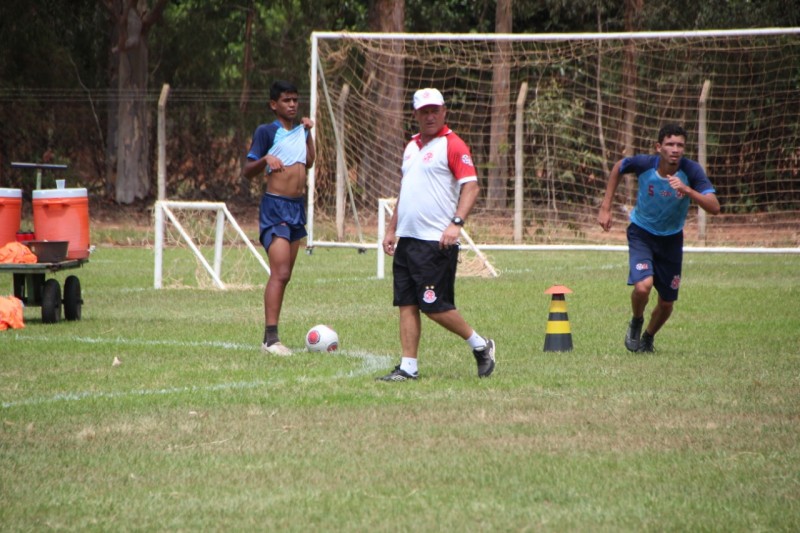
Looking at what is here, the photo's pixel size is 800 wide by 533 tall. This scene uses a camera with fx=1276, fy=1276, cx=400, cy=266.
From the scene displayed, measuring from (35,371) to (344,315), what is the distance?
419cm

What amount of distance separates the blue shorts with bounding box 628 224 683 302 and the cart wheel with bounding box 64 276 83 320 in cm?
535

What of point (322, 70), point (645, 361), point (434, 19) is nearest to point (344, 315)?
point (645, 361)

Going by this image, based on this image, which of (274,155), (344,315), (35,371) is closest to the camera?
(35,371)

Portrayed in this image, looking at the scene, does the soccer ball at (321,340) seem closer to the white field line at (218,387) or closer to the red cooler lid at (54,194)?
the white field line at (218,387)

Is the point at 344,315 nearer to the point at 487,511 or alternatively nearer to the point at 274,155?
the point at 274,155

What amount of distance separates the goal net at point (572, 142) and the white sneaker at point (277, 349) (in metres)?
8.62

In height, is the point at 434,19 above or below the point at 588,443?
above

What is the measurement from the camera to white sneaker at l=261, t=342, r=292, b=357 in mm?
9688

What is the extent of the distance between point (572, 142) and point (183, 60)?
1479 cm

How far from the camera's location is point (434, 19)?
37031 mm

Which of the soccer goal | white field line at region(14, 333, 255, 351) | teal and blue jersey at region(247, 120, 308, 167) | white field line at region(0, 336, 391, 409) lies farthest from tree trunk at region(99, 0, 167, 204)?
white field line at region(0, 336, 391, 409)

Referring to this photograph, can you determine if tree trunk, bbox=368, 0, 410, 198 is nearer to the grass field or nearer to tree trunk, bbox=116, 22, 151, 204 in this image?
tree trunk, bbox=116, 22, 151, 204

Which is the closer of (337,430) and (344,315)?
(337,430)

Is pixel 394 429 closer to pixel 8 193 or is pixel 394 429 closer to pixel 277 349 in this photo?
pixel 277 349
